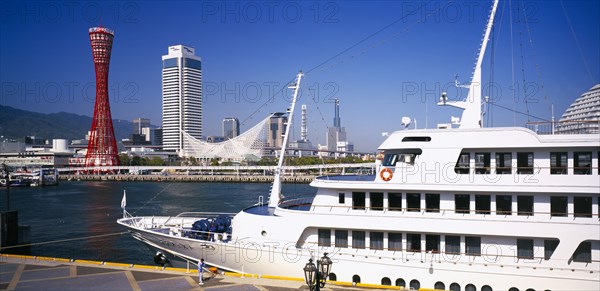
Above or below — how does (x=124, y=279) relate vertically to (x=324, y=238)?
below

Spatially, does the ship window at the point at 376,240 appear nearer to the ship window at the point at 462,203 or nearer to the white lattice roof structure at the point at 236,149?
the ship window at the point at 462,203

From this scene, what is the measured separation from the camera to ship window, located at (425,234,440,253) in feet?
41.4

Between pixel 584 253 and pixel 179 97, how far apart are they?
183038 millimetres

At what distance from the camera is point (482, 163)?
12.6 m

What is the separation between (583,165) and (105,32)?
96.1 meters

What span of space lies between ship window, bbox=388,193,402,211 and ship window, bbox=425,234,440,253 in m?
1.17

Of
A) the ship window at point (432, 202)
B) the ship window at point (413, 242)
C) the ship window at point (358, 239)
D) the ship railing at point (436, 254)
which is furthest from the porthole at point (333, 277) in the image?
the ship window at point (432, 202)

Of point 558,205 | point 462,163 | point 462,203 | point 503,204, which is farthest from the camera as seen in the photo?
point 462,163

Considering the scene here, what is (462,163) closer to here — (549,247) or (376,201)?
(376,201)

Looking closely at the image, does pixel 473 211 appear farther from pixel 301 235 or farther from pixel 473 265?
pixel 301 235

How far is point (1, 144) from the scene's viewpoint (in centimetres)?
12875

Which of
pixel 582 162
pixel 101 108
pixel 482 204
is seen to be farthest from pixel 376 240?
pixel 101 108

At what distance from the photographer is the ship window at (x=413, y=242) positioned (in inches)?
504

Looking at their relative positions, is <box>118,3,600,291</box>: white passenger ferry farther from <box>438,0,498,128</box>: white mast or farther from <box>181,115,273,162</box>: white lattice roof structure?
<box>181,115,273,162</box>: white lattice roof structure
